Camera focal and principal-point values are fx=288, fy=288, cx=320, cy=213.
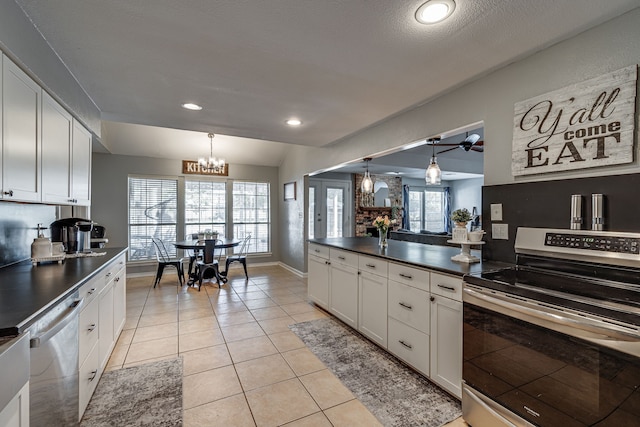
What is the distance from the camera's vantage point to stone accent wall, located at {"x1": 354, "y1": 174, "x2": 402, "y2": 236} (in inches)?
304

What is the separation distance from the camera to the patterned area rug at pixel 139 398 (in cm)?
179

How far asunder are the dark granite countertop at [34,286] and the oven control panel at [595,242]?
8.65 feet

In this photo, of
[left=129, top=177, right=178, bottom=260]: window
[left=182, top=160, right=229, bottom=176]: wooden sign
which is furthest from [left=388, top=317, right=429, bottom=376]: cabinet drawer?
[left=129, top=177, right=178, bottom=260]: window

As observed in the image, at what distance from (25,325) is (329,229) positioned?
6.63 m

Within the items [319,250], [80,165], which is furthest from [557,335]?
[80,165]

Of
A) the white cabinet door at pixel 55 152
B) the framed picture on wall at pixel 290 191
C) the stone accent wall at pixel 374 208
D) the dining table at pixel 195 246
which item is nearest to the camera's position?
the white cabinet door at pixel 55 152

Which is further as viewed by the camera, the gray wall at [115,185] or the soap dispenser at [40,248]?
the gray wall at [115,185]

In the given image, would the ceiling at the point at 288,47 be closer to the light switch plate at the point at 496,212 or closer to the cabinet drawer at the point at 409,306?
the light switch plate at the point at 496,212

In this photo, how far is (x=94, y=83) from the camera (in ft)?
7.96

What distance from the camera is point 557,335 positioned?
4.23 feet

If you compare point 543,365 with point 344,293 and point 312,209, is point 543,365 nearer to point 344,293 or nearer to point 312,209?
Result: point 344,293

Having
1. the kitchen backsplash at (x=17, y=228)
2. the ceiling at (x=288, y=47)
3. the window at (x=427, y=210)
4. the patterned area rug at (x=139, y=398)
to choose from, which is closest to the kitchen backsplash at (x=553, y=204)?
the ceiling at (x=288, y=47)

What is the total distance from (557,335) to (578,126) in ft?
4.08

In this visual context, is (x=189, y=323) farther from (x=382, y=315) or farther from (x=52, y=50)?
(x=52, y=50)
